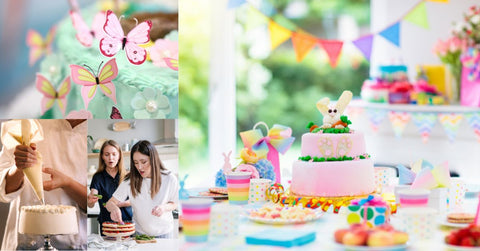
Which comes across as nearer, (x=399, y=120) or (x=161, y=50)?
(x=161, y=50)

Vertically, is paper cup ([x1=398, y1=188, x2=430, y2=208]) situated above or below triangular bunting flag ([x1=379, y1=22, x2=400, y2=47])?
below

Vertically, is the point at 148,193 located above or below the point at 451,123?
below

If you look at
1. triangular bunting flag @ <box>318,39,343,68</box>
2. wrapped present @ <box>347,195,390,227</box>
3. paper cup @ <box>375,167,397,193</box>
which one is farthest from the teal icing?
triangular bunting flag @ <box>318,39,343,68</box>

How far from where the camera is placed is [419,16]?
401 cm

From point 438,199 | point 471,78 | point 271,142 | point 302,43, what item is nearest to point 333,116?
point 271,142

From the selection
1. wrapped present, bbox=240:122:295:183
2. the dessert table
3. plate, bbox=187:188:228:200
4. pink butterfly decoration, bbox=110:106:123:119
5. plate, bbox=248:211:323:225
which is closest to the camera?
the dessert table

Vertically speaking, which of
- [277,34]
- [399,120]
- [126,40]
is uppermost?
[277,34]

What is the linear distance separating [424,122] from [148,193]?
10.1 ft

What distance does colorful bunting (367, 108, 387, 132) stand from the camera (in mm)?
5100

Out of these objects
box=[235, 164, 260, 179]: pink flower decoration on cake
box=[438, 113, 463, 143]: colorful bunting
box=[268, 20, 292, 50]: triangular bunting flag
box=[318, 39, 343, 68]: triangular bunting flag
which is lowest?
box=[235, 164, 260, 179]: pink flower decoration on cake

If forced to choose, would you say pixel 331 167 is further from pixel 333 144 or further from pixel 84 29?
pixel 84 29

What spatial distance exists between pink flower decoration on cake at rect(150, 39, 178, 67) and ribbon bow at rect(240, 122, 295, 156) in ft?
1.66

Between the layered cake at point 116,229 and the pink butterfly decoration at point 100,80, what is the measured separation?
0.37 metres

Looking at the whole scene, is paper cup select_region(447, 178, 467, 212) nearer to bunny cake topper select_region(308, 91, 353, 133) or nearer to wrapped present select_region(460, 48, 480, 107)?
bunny cake topper select_region(308, 91, 353, 133)
